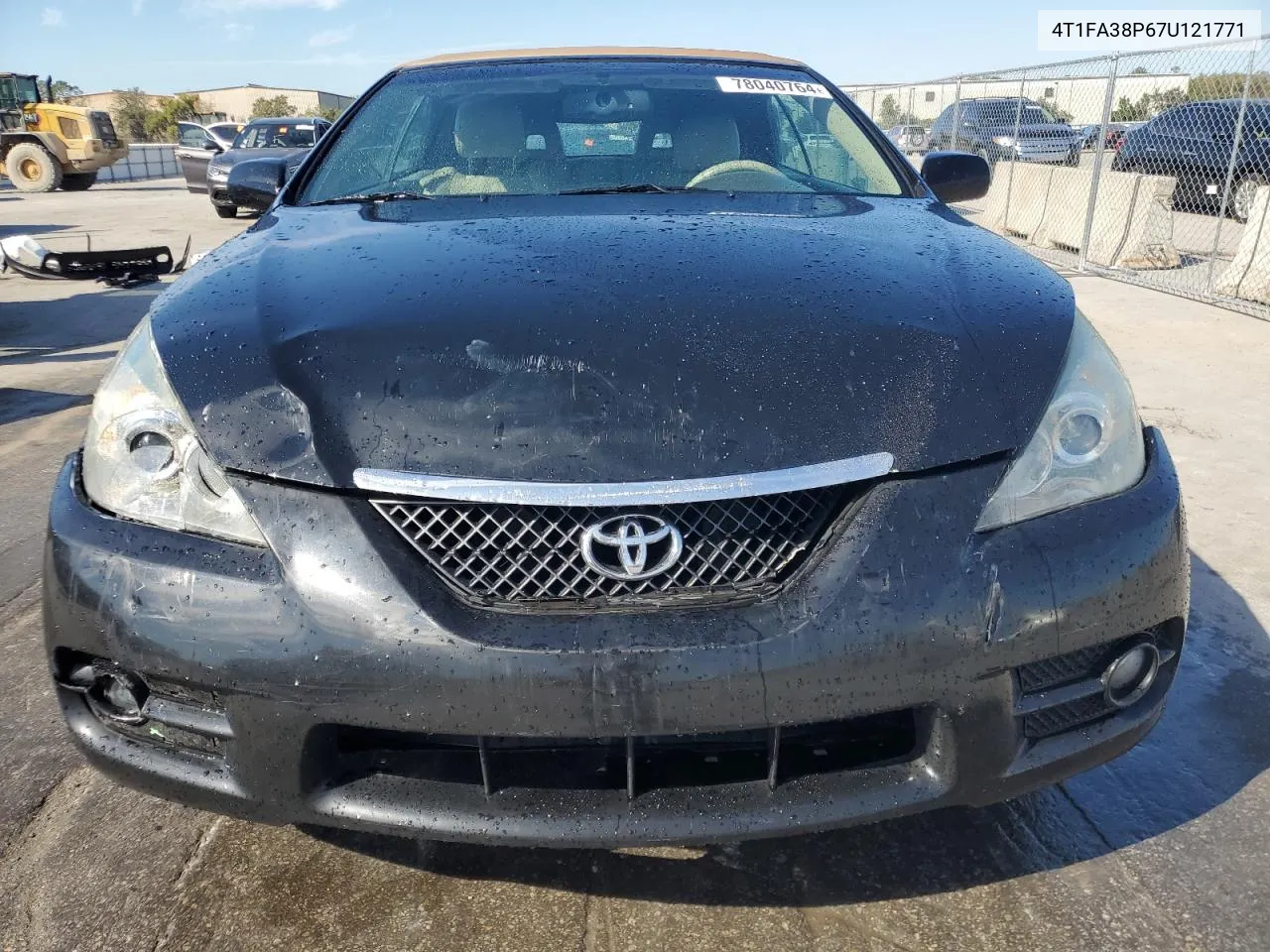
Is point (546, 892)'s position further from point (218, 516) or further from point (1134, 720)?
point (1134, 720)

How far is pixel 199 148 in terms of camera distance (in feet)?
63.1

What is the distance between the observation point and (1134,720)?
5.28 ft

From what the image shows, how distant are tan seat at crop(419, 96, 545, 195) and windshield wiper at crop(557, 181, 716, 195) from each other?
0.11 metres

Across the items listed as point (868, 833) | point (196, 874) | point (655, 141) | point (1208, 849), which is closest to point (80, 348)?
point (655, 141)

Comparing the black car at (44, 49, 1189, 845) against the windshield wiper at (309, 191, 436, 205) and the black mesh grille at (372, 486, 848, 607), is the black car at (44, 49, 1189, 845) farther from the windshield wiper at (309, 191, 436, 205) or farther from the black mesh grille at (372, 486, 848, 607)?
the windshield wiper at (309, 191, 436, 205)

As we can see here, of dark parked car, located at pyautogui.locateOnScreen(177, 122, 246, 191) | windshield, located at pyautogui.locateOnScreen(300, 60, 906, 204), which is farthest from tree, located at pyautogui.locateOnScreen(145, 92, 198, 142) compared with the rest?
windshield, located at pyautogui.locateOnScreen(300, 60, 906, 204)

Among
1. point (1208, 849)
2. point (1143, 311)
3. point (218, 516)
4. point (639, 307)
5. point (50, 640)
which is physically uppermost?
point (639, 307)

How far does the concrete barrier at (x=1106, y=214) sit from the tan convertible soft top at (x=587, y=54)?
7400mm

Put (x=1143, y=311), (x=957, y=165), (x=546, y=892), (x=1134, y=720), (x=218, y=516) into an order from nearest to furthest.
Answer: (x=218, y=516) < (x=1134, y=720) < (x=546, y=892) < (x=957, y=165) < (x=1143, y=311)

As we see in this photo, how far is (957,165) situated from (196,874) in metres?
2.64

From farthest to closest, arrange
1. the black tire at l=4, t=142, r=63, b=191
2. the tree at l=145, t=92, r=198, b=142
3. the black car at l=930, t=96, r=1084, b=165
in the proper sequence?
the tree at l=145, t=92, r=198, b=142, the black tire at l=4, t=142, r=63, b=191, the black car at l=930, t=96, r=1084, b=165

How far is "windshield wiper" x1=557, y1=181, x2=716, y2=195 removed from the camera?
2447 mm

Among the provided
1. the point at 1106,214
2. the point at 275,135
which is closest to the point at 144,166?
the point at 275,135

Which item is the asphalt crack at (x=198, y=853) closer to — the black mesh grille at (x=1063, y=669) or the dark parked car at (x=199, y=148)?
the black mesh grille at (x=1063, y=669)
